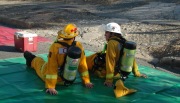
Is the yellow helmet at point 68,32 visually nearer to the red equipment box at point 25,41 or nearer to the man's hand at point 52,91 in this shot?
the man's hand at point 52,91

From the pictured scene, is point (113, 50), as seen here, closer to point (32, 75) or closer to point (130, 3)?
point (32, 75)

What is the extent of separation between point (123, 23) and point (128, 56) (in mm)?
6753

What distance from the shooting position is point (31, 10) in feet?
49.3

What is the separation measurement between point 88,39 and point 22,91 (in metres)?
4.91

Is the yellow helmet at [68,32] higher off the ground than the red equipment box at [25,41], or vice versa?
the yellow helmet at [68,32]

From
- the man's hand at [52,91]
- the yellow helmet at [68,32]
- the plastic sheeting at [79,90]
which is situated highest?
the yellow helmet at [68,32]

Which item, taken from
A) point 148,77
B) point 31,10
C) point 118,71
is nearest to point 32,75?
point 118,71

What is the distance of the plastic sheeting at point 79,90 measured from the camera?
4629 millimetres

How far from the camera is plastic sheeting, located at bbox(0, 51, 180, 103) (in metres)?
4.63

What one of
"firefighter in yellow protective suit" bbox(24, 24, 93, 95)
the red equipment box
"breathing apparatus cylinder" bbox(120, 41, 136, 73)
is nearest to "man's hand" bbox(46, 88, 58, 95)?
"firefighter in yellow protective suit" bbox(24, 24, 93, 95)

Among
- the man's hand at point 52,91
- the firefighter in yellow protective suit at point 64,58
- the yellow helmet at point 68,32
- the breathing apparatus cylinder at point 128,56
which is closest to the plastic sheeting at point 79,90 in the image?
the man's hand at point 52,91

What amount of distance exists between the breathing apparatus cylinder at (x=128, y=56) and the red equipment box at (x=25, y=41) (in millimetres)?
2956

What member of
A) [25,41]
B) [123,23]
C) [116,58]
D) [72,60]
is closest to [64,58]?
[72,60]

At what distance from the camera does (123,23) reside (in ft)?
38.5
